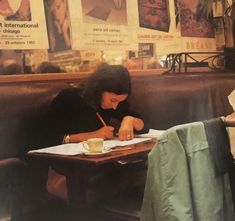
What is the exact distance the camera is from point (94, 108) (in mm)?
2352

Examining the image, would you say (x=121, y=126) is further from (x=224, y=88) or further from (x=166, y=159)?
(x=224, y=88)

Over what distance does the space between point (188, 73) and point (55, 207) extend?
1.66 m

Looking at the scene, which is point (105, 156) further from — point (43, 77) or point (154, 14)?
point (154, 14)

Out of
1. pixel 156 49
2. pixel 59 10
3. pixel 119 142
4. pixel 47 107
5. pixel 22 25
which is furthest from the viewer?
pixel 156 49

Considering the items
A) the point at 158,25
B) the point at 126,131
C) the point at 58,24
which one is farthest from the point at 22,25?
the point at 158,25

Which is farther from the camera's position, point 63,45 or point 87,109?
point 63,45

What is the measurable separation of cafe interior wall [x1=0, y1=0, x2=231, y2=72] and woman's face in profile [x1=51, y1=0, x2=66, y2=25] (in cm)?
21

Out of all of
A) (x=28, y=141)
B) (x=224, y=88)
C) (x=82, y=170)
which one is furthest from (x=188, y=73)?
(x=82, y=170)

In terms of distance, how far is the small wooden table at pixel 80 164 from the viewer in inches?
61.9

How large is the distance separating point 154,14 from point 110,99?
1160mm

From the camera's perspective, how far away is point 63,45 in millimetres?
2619

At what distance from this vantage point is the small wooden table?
5.16 ft

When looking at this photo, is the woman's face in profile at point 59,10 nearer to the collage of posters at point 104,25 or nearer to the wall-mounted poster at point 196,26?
the collage of posters at point 104,25

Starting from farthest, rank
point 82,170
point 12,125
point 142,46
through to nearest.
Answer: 1. point 142,46
2. point 12,125
3. point 82,170
